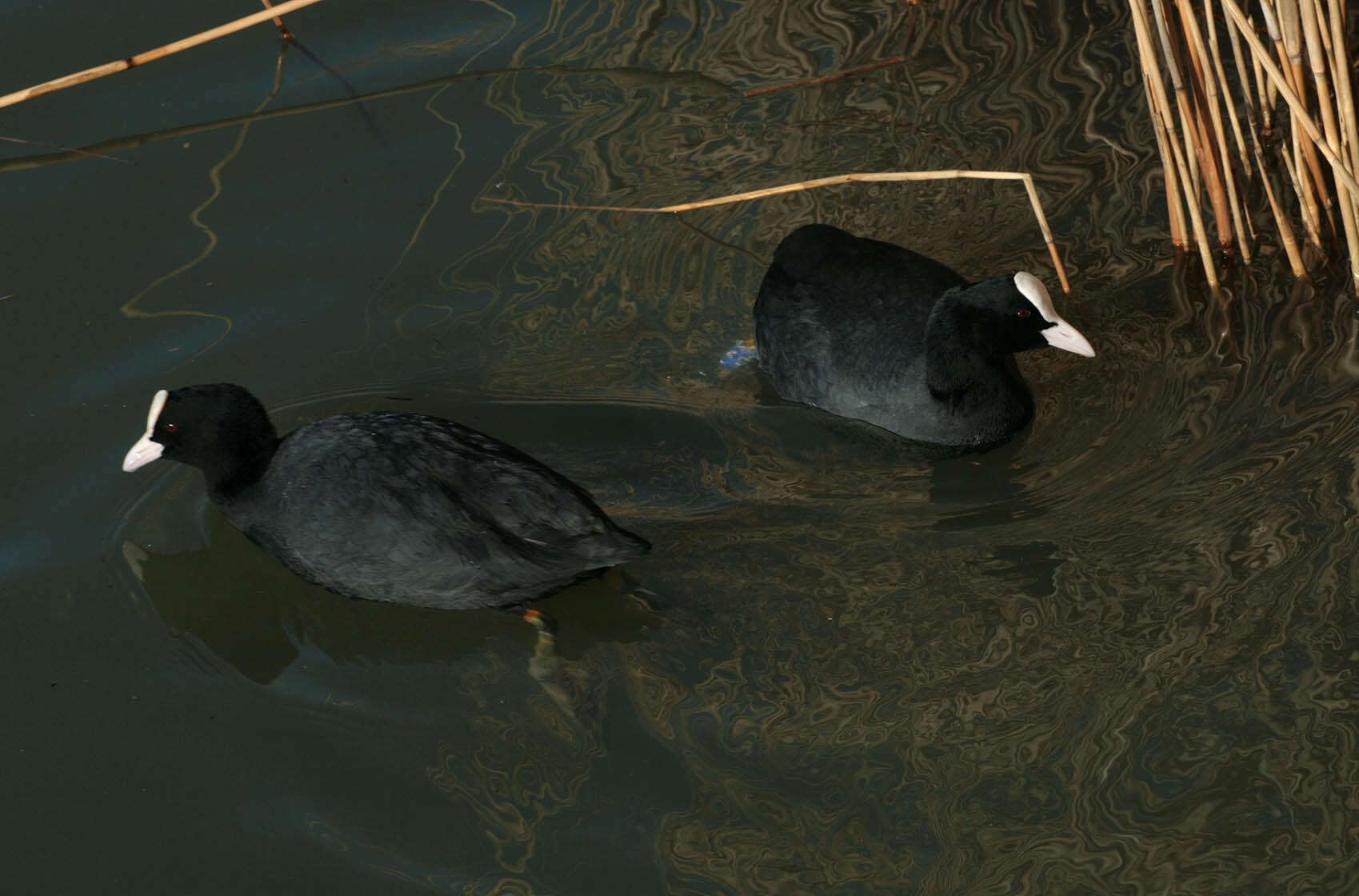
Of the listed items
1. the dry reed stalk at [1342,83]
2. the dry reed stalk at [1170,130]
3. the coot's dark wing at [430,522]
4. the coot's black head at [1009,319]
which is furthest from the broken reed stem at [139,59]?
the dry reed stalk at [1342,83]

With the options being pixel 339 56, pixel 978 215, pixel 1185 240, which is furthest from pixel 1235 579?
pixel 339 56

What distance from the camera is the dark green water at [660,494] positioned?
3.30 meters

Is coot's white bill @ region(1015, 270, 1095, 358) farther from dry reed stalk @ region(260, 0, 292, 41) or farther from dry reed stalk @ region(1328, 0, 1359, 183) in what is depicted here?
dry reed stalk @ region(260, 0, 292, 41)

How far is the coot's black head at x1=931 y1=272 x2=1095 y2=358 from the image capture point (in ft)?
13.2

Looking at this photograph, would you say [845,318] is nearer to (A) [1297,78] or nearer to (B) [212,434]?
(A) [1297,78]

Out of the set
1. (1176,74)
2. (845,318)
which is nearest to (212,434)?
(845,318)

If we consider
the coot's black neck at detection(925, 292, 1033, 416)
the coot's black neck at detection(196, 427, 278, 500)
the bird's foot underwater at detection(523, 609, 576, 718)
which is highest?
the coot's black neck at detection(196, 427, 278, 500)

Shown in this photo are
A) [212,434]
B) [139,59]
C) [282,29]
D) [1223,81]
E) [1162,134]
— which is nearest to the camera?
[212,434]

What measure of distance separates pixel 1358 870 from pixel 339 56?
426 cm

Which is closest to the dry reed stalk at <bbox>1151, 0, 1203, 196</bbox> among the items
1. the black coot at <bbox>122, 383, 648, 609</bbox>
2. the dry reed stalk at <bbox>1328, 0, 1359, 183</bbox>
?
the dry reed stalk at <bbox>1328, 0, 1359, 183</bbox>

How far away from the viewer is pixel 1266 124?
15.2 ft

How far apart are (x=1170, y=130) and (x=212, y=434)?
8.96ft

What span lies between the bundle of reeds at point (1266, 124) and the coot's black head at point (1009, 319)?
56 cm

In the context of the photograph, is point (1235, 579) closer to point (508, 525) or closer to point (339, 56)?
point (508, 525)
